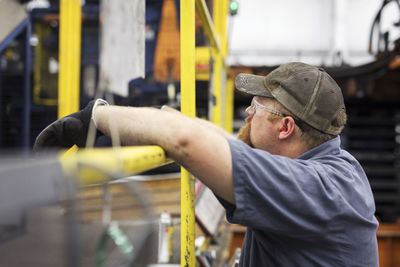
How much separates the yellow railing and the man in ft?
0.37

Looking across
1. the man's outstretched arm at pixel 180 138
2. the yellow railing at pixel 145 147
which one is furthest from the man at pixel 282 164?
the yellow railing at pixel 145 147

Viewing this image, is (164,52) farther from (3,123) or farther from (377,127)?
(377,127)

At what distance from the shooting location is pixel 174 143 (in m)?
0.87

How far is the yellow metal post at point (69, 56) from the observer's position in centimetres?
228

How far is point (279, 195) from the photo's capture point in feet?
3.08

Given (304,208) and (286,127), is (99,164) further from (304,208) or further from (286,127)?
(286,127)

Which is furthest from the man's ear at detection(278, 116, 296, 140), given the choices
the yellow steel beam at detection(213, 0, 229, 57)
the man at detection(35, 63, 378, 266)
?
the yellow steel beam at detection(213, 0, 229, 57)

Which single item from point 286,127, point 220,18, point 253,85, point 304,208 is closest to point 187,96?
point 253,85

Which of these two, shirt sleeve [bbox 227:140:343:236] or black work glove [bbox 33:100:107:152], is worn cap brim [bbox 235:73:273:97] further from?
black work glove [bbox 33:100:107:152]

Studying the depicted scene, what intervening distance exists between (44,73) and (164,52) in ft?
10.6

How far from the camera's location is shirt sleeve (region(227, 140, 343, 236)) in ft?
3.02

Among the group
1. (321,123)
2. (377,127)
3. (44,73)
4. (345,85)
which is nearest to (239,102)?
(345,85)

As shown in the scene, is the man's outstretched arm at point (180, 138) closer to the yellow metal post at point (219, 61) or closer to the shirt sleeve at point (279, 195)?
the shirt sleeve at point (279, 195)

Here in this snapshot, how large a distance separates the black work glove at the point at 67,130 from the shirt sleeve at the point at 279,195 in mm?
429
